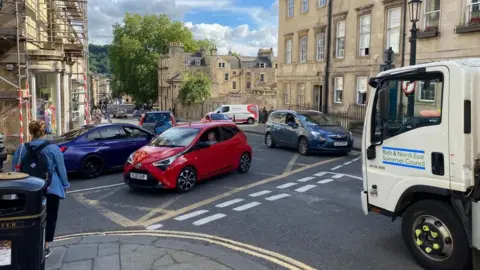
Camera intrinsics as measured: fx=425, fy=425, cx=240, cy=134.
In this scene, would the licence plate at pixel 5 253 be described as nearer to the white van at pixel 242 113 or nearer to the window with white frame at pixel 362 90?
the window with white frame at pixel 362 90

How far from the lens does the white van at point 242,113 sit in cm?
3972

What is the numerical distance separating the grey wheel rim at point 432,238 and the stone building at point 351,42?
1341 centimetres

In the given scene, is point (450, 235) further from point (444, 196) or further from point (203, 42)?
point (203, 42)

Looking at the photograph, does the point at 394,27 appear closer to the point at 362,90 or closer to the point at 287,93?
the point at 362,90

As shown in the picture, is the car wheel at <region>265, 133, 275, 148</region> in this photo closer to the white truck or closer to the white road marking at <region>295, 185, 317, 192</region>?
the white road marking at <region>295, 185, 317, 192</region>

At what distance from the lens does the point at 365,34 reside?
2458cm

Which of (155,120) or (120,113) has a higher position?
(155,120)

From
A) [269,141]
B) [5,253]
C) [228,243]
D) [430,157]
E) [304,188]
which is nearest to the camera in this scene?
[5,253]

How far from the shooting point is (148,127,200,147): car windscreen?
1021 centimetres

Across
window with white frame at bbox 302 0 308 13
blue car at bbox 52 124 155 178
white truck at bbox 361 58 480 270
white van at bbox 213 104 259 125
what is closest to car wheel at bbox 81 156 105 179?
blue car at bbox 52 124 155 178

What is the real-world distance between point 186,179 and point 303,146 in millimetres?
6914

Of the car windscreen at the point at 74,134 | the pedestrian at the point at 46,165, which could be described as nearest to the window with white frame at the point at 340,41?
the car windscreen at the point at 74,134

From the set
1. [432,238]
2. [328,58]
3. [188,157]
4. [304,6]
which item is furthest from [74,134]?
[304,6]

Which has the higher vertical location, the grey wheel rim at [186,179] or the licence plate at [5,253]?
the licence plate at [5,253]
